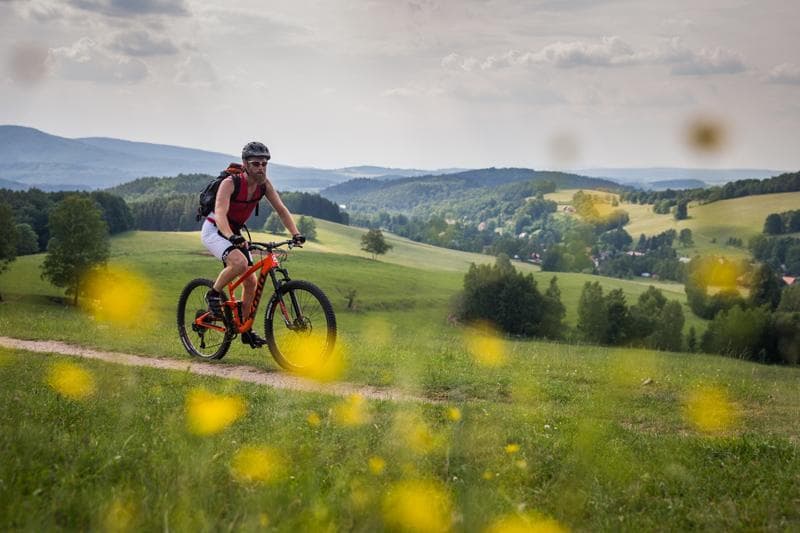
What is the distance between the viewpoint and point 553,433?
8.05 metres

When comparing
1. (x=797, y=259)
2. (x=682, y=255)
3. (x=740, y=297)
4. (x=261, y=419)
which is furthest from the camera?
(x=682, y=255)

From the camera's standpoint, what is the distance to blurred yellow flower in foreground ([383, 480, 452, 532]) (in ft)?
17.2

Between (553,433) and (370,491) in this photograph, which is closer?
(370,491)

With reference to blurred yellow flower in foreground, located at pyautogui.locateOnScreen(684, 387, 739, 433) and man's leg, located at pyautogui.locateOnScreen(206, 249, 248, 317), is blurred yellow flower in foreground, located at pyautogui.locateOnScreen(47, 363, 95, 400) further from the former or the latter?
blurred yellow flower in foreground, located at pyautogui.locateOnScreen(684, 387, 739, 433)

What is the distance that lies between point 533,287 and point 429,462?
76.1 m

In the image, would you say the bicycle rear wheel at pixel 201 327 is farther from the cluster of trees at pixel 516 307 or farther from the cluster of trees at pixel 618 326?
the cluster of trees at pixel 516 307

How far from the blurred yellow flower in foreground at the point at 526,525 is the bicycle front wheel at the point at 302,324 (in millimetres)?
5861

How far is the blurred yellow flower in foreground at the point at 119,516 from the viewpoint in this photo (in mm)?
4801

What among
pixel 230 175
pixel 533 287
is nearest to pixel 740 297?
pixel 533 287

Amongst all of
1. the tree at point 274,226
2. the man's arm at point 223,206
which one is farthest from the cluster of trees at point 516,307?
the tree at point 274,226

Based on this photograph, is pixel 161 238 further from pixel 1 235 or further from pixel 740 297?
pixel 740 297

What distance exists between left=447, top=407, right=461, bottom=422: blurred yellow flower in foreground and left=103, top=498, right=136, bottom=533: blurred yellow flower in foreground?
14.1 ft

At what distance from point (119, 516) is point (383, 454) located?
265cm

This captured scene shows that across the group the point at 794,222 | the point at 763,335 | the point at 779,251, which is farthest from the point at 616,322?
the point at 794,222
